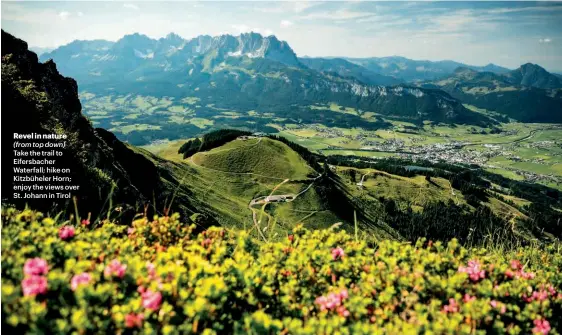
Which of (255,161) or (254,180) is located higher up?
(255,161)

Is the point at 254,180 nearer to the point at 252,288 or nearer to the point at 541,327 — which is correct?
the point at 252,288

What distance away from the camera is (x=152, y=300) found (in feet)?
18.4

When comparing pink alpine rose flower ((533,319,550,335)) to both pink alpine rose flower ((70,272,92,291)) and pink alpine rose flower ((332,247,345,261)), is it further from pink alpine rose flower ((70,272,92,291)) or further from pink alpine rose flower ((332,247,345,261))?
pink alpine rose flower ((70,272,92,291))

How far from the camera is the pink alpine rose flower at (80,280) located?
565 centimetres

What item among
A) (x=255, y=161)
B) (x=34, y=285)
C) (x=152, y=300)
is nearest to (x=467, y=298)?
(x=152, y=300)

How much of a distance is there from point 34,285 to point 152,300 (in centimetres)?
170

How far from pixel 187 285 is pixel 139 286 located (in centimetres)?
79

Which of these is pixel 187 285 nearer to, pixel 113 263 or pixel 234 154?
pixel 113 263

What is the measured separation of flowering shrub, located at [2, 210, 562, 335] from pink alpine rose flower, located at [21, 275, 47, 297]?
2 centimetres

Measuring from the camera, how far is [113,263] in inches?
243

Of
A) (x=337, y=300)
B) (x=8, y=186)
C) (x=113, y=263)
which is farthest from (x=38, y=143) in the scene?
(x=337, y=300)

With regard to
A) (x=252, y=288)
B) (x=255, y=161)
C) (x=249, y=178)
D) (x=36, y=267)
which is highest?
(x=36, y=267)

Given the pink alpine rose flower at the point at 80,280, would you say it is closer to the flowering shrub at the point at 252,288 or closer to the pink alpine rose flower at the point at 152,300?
the flowering shrub at the point at 252,288

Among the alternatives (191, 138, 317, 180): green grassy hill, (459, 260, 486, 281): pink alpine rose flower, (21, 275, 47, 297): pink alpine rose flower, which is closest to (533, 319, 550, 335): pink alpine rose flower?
(459, 260, 486, 281): pink alpine rose flower
